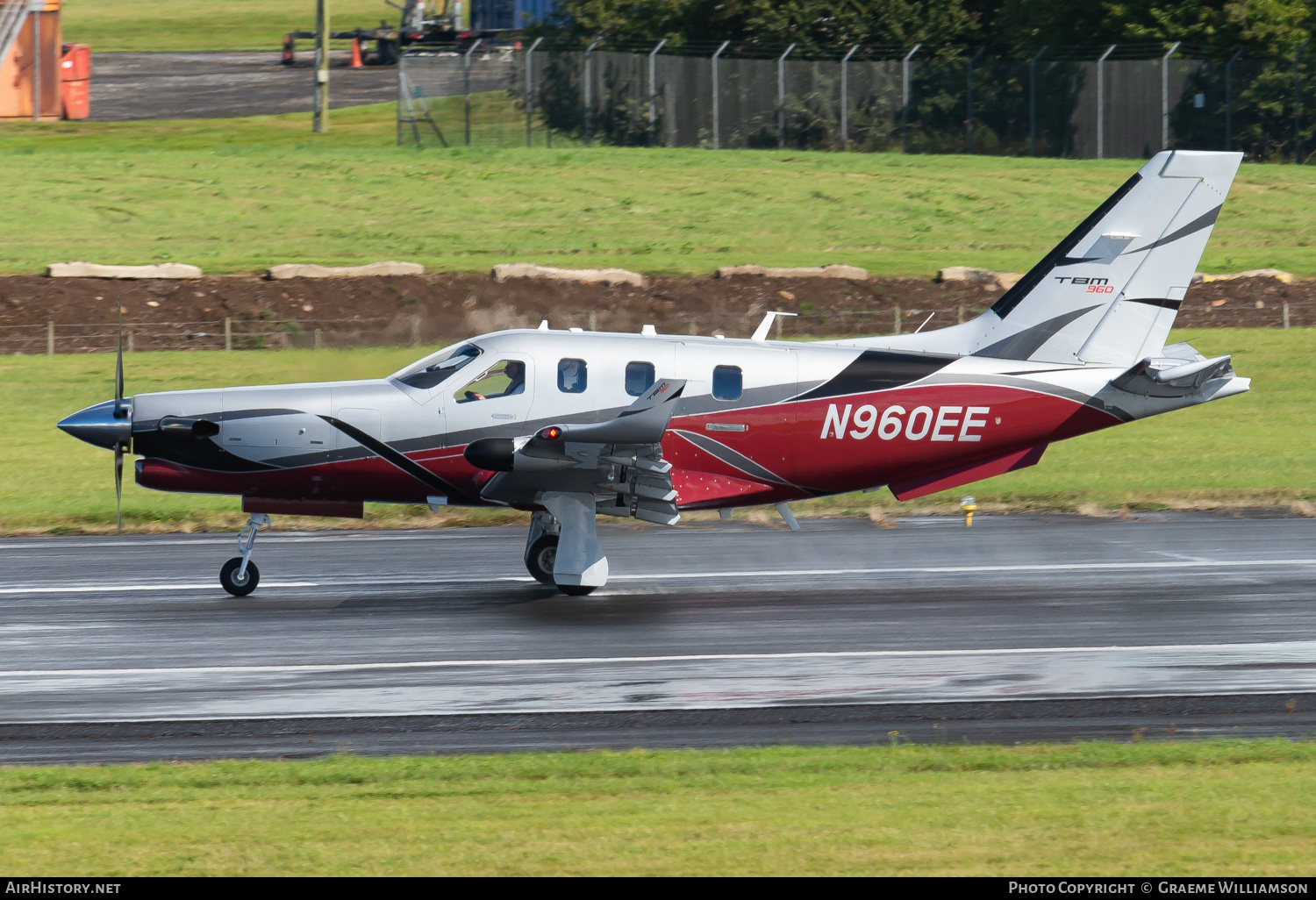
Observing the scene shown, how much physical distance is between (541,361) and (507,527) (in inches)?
226

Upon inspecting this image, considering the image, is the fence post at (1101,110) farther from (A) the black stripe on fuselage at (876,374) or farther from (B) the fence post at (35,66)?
(A) the black stripe on fuselage at (876,374)

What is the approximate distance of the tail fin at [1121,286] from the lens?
17.5 metres

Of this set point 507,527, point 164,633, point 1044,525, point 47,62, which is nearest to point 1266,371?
point 1044,525

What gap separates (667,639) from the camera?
48.0 ft

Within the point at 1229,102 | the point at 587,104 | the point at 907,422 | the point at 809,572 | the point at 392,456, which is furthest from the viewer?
the point at 587,104

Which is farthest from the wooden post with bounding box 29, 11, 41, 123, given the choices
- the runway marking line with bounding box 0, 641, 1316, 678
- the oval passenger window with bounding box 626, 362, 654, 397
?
the runway marking line with bounding box 0, 641, 1316, 678

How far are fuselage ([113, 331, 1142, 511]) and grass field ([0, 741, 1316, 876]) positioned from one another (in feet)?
20.8

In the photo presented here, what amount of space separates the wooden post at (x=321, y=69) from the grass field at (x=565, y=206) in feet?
9.41

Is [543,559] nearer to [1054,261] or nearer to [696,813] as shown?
[1054,261]

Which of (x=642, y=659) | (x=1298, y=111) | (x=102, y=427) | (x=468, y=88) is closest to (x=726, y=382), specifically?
(x=642, y=659)

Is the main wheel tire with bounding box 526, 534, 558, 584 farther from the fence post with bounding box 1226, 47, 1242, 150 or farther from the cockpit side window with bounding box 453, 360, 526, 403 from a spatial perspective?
the fence post with bounding box 1226, 47, 1242, 150

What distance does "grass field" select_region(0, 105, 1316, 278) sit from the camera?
1672 inches

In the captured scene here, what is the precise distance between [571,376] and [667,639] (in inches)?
136

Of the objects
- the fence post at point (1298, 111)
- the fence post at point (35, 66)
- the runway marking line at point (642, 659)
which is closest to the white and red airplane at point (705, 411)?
the runway marking line at point (642, 659)
